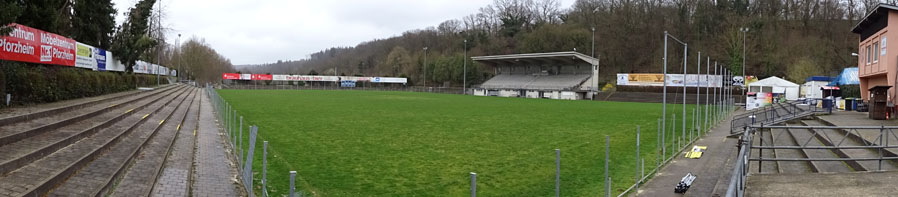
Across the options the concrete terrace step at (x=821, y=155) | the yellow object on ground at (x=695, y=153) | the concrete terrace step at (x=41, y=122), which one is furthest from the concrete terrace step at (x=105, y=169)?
the yellow object on ground at (x=695, y=153)

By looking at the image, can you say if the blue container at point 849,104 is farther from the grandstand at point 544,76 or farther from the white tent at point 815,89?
the grandstand at point 544,76

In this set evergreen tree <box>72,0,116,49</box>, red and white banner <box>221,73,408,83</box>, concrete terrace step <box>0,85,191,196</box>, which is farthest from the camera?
red and white banner <box>221,73,408,83</box>

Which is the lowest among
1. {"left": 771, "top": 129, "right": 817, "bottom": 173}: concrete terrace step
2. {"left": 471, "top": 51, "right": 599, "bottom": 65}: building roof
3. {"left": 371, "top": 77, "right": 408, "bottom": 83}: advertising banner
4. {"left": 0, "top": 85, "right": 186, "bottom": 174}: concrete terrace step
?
{"left": 771, "top": 129, "right": 817, "bottom": 173}: concrete terrace step

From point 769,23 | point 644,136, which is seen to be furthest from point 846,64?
point 644,136

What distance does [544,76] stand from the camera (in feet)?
260

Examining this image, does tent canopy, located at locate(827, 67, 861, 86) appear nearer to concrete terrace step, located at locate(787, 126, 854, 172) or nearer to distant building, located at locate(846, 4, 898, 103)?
distant building, located at locate(846, 4, 898, 103)

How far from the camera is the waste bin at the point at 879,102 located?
1842cm

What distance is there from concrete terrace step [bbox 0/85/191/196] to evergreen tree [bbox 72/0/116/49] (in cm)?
1716

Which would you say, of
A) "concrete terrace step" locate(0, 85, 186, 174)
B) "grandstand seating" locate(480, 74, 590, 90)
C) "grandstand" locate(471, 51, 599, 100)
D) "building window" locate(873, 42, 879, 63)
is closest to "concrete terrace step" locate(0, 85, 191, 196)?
"concrete terrace step" locate(0, 85, 186, 174)

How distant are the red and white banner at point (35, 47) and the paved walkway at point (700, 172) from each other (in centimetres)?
1523

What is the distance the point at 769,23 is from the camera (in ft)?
224

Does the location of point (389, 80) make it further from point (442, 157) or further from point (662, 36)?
point (442, 157)

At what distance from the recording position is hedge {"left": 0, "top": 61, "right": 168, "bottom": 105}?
12312 mm

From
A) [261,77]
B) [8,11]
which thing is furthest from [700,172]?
[261,77]
